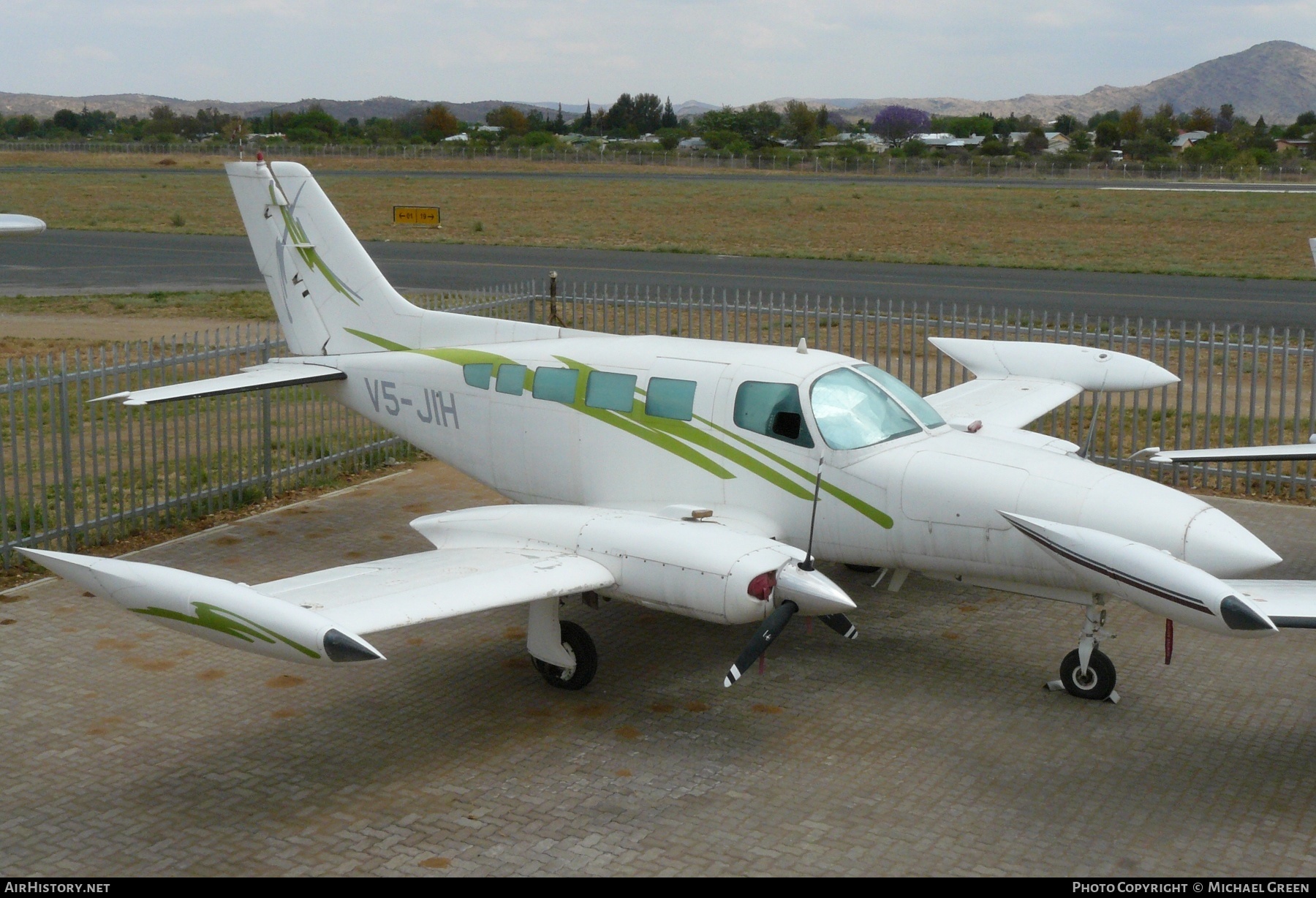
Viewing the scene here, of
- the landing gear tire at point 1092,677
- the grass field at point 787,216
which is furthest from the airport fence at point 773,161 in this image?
the landing gear tire at point 1092,677

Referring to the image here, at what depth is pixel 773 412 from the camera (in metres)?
10.5

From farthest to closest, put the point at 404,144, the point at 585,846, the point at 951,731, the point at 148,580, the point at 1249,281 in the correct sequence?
the point at 404,144 < the point at 1249,281 < the point at 951,731 < the point at 148,580 < the point at 585,846

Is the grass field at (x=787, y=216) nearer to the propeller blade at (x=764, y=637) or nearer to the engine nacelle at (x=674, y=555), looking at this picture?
the engine nacelle at (x=674, y=555)

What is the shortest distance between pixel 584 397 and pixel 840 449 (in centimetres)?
245

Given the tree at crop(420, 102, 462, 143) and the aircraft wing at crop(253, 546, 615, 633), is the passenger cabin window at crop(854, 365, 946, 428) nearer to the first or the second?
the aircraft wing at crop(253, 546, 615, 633)

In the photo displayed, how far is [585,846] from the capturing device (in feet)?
24.7

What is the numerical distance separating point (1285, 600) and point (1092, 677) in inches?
71.4

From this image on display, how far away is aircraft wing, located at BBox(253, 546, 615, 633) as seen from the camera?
851 cm

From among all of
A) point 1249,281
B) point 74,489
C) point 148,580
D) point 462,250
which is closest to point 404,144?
point 462,250

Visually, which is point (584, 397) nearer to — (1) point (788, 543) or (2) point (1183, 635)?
(1) point (788, 543)

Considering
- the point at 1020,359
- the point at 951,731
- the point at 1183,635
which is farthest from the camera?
the point at 1020,359

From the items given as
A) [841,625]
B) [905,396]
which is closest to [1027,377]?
[905,396]

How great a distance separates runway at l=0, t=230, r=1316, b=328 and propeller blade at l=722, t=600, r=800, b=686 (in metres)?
23.4

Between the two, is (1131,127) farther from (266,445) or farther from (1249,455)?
(266,445)
